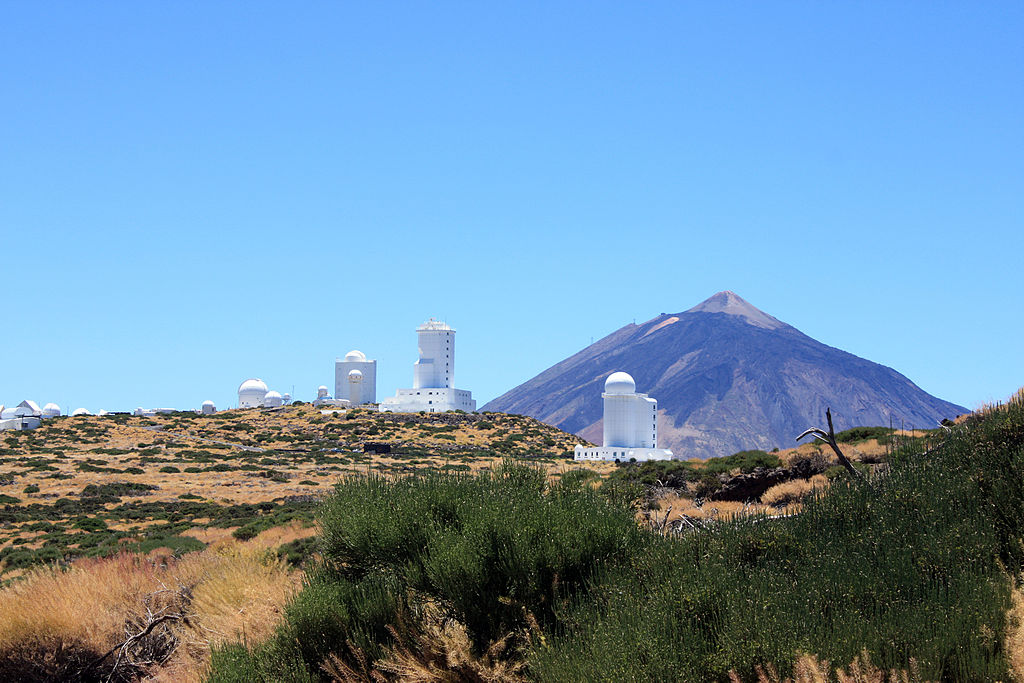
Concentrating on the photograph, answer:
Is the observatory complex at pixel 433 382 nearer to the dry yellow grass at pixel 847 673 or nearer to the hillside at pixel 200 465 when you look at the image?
the hillside at pixel 200 465

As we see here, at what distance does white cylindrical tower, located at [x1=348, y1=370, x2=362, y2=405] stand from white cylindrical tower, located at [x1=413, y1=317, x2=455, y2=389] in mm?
6046

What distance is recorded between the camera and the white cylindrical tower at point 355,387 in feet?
300

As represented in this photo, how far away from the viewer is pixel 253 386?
9662 centimetres

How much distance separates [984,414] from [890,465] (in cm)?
129

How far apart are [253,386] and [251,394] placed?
3.38 ft

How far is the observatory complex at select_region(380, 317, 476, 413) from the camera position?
87.4 m

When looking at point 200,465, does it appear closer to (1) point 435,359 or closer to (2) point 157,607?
(2) point 157,607

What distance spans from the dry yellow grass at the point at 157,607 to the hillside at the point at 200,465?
2237 millimetres

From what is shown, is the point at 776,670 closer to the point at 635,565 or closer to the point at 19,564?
the point at 635,565

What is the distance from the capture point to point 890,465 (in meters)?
11.1

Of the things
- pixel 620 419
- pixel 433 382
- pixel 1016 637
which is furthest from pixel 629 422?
pixel 1016 637

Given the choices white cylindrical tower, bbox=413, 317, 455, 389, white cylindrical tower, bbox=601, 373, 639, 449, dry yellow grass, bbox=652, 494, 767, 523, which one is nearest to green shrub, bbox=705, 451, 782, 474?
dry yellow grass, bbox=652, 494, 767, 523

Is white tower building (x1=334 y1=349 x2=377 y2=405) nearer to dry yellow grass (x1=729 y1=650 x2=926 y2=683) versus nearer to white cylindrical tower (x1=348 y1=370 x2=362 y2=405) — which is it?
white cylindrical tower (x1=348 y1=370 x2=362 y2=405)

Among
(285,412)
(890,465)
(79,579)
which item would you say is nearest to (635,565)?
(890,465)
